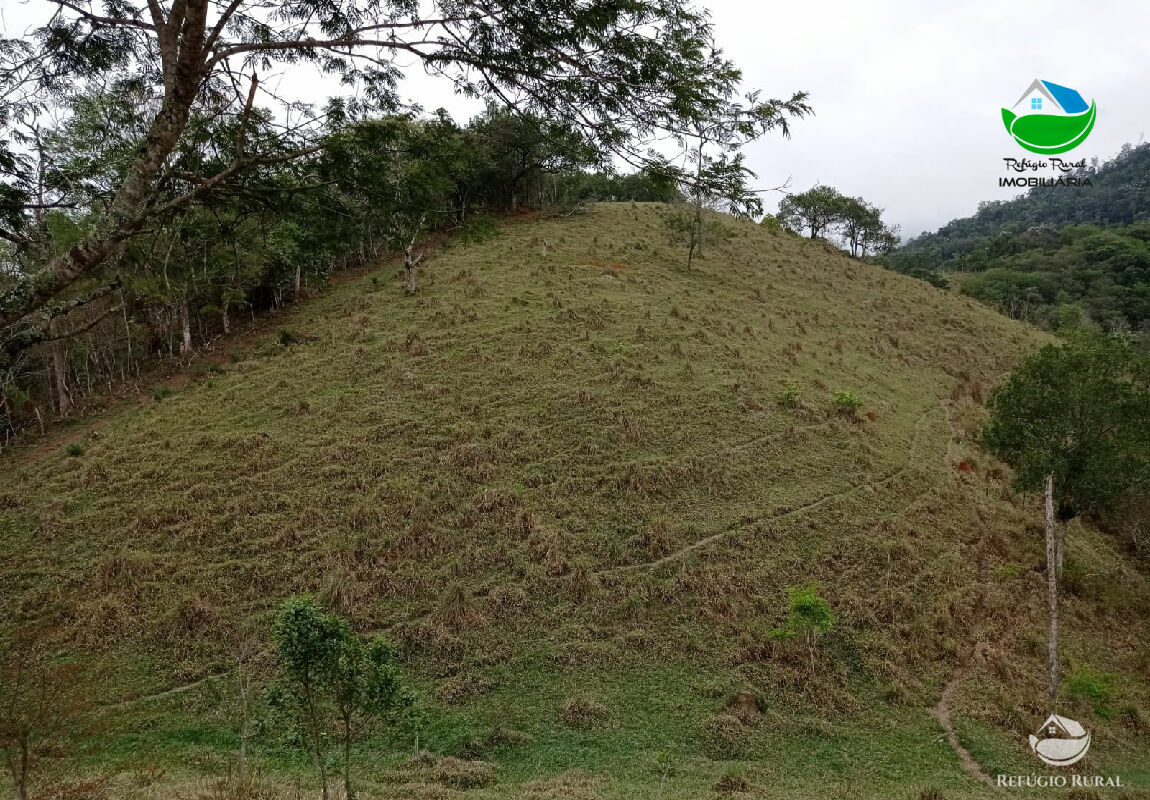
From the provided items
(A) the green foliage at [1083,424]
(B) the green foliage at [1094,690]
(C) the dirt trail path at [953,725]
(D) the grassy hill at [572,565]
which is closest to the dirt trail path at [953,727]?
(C) the dirt trail path at [953,725]

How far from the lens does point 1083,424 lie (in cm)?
1384

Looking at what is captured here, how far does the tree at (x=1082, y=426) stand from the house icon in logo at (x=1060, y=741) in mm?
4340

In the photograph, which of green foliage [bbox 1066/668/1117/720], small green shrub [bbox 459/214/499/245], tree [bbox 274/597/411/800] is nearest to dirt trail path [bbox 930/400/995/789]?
green foliage [bbox 1066/668/1117/720]

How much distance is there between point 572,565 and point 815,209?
48.4 m

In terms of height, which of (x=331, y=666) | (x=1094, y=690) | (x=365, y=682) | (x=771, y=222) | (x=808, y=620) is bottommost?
(x=1094, y=690)

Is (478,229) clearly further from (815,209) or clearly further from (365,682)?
(815,209)

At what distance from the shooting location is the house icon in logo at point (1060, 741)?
30.0ft

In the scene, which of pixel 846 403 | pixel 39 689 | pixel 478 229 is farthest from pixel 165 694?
pixel 846 403

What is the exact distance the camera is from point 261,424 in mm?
16188

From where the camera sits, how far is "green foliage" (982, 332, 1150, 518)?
1342 centimetres

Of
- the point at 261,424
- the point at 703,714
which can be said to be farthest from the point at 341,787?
the point at 261,424

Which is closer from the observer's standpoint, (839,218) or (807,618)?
(807,618)

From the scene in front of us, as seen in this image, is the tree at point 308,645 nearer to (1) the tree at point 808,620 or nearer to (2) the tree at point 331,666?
(2) the tree at point 331,666

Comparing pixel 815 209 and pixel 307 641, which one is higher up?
pixel 815 209
